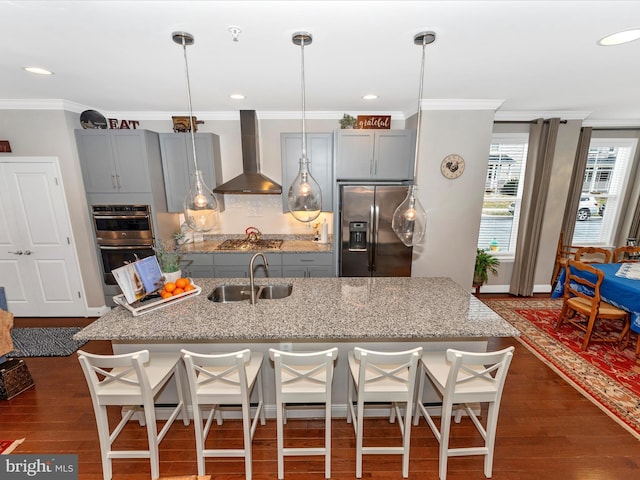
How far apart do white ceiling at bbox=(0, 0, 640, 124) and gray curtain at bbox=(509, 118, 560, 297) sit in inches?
28.9

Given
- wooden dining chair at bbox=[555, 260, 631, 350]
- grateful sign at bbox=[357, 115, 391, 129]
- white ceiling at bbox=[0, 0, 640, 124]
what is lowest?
wooden dining chair at bbox=[555, 260, 631, 350]

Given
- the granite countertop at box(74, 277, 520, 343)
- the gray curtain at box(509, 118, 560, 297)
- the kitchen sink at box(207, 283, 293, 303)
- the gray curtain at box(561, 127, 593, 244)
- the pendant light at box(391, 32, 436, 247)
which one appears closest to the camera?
the granite countertop at box(74, 277, 520, 343)

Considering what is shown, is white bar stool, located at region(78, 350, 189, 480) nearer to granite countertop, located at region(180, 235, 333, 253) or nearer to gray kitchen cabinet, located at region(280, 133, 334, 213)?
granite countertop, located at region(180, 235, 333, 253)

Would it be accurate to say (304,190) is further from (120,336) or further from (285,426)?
(285,426)

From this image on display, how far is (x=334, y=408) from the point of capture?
2281mm

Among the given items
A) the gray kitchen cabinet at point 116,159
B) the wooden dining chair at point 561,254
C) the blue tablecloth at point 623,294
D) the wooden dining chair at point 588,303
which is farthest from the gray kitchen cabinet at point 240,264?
the wooden dining chair at point 561,254

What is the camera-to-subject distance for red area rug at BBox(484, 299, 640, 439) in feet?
7.91

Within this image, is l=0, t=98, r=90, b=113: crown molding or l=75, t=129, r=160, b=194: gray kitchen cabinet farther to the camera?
l=75, t=129, r=160, b=194: gray kitchen cabinet

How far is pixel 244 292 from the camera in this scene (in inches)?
103

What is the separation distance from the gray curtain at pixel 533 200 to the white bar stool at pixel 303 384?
4.16 metres

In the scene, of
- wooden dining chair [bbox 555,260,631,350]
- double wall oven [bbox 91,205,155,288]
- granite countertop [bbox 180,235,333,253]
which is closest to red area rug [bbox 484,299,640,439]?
wooden dining chair [bbox 555,260,631,350]

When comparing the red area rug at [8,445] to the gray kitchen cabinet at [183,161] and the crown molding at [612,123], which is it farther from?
the crown molding at [612,123]

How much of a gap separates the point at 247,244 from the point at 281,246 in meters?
0.53

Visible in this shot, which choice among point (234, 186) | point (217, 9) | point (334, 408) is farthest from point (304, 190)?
point (234, 186)
